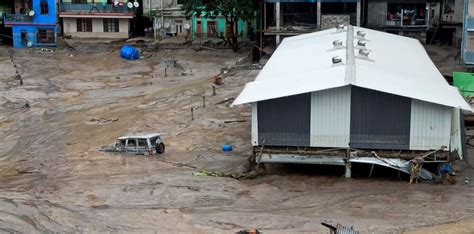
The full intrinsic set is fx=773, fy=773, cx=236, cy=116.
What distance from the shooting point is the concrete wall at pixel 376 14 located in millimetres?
60656

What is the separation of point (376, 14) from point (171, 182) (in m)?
35.3

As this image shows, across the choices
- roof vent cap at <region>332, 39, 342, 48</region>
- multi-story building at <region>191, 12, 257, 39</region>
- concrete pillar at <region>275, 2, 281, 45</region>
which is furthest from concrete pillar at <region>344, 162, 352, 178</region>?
multi-story building at <region>191, 12, 257, 39</region>

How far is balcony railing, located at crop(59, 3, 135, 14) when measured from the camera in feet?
226

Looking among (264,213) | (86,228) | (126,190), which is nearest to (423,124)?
(264,213)

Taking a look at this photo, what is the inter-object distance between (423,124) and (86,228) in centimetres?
1367

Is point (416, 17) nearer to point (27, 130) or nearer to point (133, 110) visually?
point (133, 110)

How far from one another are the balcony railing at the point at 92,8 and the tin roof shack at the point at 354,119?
3900 centimetres

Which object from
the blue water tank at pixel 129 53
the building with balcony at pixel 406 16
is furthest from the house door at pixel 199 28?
the building with balcony at pixel 406 16

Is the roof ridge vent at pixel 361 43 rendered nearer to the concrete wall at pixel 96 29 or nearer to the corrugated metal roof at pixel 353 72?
the corrugated metal roof at pixel 353 72

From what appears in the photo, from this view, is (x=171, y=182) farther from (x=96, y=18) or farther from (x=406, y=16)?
(x=96, y=18)

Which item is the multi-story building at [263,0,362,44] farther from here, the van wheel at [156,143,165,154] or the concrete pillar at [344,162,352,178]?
the concrete pillar at [344,162,352,178]

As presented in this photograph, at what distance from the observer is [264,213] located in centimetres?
2644

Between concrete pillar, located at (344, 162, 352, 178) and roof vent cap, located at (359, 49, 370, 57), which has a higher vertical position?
roof vent cap, located at (359, 49, 370, 57)

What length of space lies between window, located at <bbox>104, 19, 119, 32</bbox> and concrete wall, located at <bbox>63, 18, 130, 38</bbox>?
287 millimetres
